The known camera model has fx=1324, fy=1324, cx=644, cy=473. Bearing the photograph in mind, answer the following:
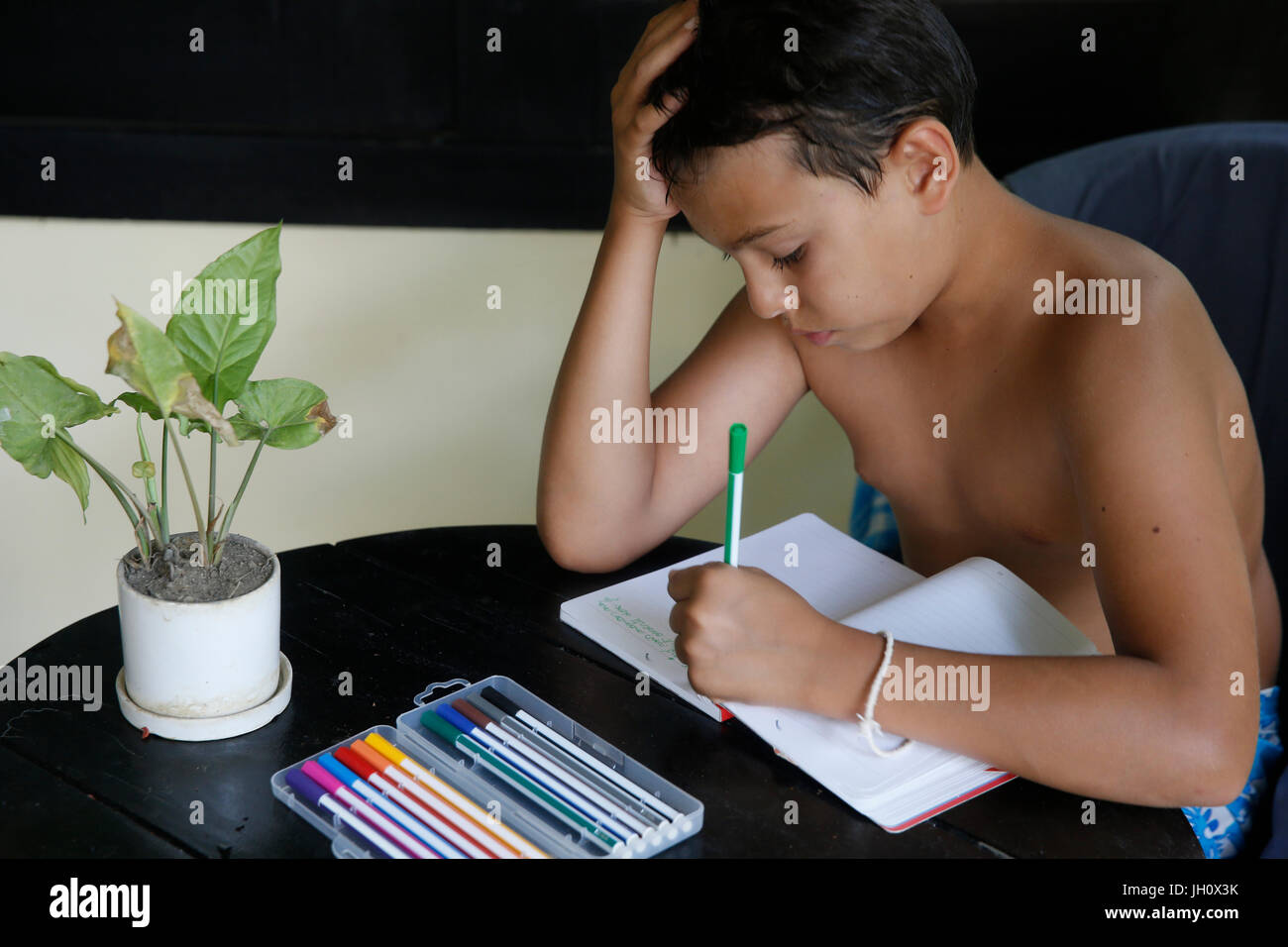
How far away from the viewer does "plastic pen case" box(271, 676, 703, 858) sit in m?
0.81

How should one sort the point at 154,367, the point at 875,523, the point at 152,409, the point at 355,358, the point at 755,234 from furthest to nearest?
the point at 355,358, the point at 875,523, the point at 755,234, the point at 152,409, the point at 154,367

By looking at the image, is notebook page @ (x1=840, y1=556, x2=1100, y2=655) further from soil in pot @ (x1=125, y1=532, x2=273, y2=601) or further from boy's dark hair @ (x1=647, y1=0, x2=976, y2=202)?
soil in pot @ (x1=125, y1=532, x2=273, y2=601)

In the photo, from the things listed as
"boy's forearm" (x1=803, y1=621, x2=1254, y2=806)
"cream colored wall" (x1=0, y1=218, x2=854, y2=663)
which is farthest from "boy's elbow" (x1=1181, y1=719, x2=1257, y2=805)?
"cream colored wall" (x1=0, y1=218, x2=854, y2=663)

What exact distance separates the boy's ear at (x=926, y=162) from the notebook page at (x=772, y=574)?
312 millimetres

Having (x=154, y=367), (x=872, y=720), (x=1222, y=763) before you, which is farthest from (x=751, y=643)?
(x=154, y=367)

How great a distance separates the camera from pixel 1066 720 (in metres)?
0.89

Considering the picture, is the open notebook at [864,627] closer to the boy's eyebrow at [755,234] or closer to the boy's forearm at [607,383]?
the boy's forearm at [607,383]

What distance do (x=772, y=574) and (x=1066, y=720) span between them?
0.32 m

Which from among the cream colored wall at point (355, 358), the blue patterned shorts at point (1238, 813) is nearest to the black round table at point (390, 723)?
the blue patterned shorts at point (1238, 813)

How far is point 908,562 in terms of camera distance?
Answer: 1.35 m

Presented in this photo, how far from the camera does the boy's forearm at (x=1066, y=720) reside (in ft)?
2.88

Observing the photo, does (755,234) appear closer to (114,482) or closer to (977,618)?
(977,618)

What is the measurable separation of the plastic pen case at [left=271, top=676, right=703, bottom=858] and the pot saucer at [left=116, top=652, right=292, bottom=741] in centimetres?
6
